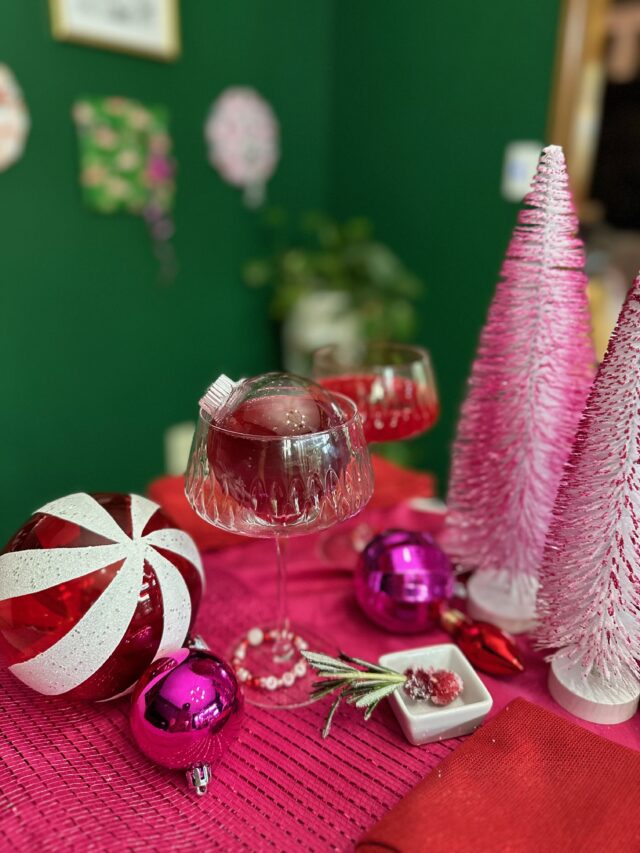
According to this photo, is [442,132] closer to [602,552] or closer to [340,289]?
[340,289]

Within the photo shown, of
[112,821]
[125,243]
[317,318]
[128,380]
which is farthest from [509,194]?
[112,821]

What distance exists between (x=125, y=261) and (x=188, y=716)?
5.39 feet

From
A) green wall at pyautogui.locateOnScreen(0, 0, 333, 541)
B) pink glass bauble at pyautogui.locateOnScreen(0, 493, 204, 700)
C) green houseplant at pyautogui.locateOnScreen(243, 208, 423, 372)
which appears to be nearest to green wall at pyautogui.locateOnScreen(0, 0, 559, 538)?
green wall at pyautogui.locateOnScreen(0, 0, 333, 541)

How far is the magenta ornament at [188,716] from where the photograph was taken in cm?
54

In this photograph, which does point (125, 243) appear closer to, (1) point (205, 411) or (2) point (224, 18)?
(2) point (224, 18)

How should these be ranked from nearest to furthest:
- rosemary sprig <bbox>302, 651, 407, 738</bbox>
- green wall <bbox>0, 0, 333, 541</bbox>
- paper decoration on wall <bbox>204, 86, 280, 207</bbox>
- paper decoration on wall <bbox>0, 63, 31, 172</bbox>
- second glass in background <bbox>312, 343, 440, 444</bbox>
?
rosemary sprig <bbox>302, 651, 407, 738</bbox> → second glass in background <bbox>312, 343, 440, 444</bbox> → paper decoration on wall <bbox>0, 63, 31, 172</bbox> → green wall <bbox>0, 0, 333, 541</bbox> → paper decoration on wall <bbox>204, 86, 280, 207</bbox>

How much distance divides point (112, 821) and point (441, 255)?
6.46 ft

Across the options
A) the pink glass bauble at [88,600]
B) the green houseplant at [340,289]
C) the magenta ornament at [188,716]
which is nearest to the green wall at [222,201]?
the green houseplant at [340,289]

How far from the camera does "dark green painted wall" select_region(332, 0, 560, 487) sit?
1.84 metres

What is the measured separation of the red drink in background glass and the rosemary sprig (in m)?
0.35

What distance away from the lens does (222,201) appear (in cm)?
212

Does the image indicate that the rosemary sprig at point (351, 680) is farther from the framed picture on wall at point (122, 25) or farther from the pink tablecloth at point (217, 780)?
the framed picture on wall at point (122, 25)

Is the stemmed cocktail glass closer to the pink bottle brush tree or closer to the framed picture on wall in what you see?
the pink bottle brush tree

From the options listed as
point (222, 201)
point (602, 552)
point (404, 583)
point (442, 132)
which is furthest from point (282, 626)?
point (442, 132)
